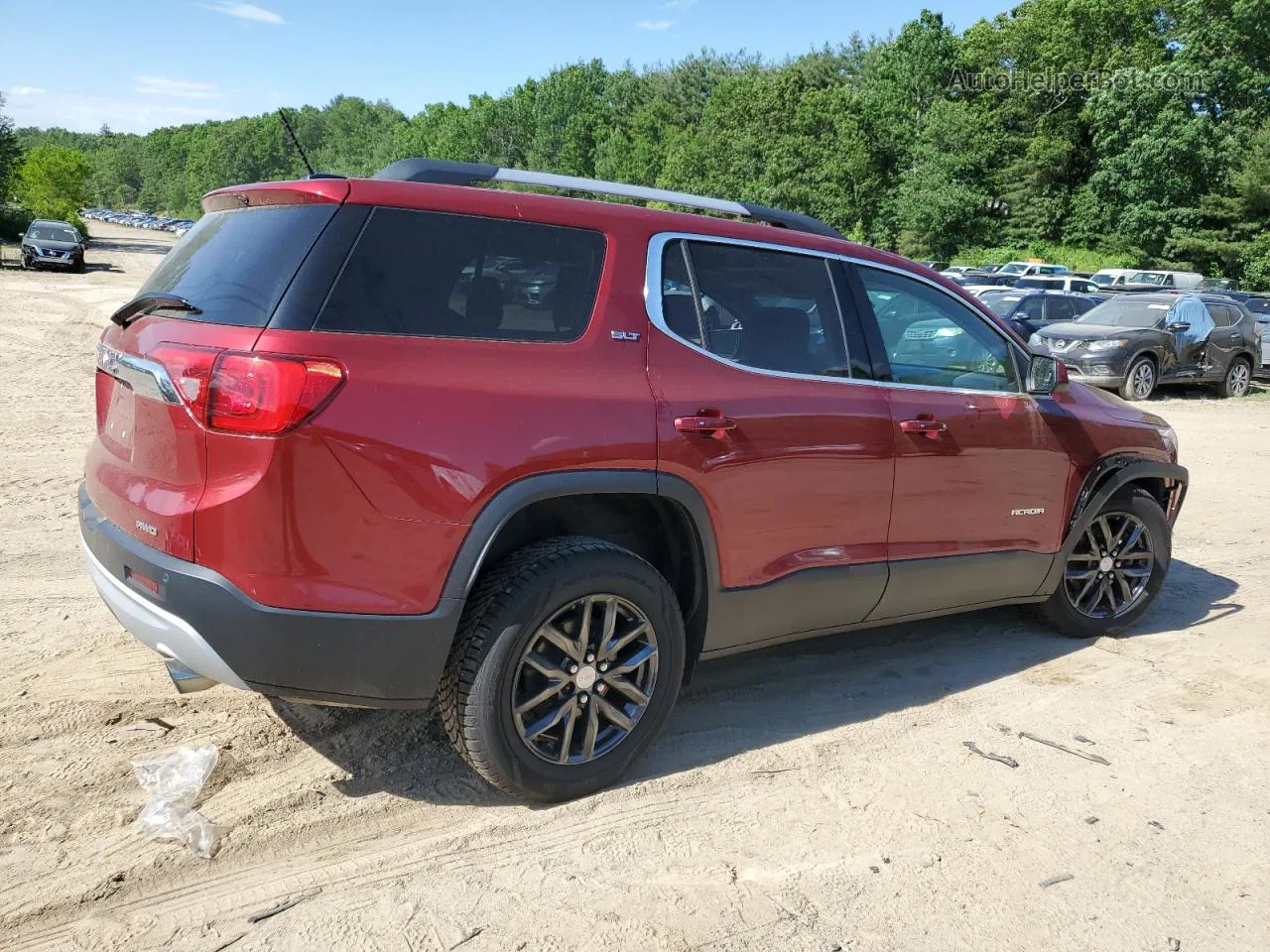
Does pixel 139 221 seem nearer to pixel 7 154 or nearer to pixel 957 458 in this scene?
pixel 7 154

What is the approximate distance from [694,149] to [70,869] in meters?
72.0

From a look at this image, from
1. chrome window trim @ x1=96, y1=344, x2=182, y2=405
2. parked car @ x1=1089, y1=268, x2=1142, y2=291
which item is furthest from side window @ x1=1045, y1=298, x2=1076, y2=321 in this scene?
parked car @ x1=1089, y1=268, x2=1142, y2=291

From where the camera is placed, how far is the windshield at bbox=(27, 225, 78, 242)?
33.9 m

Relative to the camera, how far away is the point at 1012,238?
54.2m

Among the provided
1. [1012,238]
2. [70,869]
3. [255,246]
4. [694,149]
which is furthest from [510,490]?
[694,149]

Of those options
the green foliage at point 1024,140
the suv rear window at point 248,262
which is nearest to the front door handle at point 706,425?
the suv rear window at point 248,262

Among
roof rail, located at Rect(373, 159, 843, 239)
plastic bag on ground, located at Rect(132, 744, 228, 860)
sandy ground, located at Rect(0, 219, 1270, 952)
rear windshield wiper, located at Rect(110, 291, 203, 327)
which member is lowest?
plastic bag on ground, located at Rect(132, 744, 228, 860)

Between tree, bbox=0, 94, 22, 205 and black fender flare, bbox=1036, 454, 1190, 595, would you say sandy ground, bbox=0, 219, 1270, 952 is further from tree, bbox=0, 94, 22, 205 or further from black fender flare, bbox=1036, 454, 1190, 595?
tree, bbox=0, 94, 22, 205

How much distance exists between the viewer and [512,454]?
2.94 meters

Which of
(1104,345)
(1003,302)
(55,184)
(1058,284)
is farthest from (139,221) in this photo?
(1104,345)

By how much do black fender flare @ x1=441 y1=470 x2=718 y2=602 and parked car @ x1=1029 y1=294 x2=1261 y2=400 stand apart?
13.1 meters

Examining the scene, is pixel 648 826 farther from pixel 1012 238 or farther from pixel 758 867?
pixel 1012 238

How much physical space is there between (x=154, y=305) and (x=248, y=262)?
0.41 m

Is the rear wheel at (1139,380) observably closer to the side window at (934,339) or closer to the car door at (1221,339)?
the car door at (1221,339)
